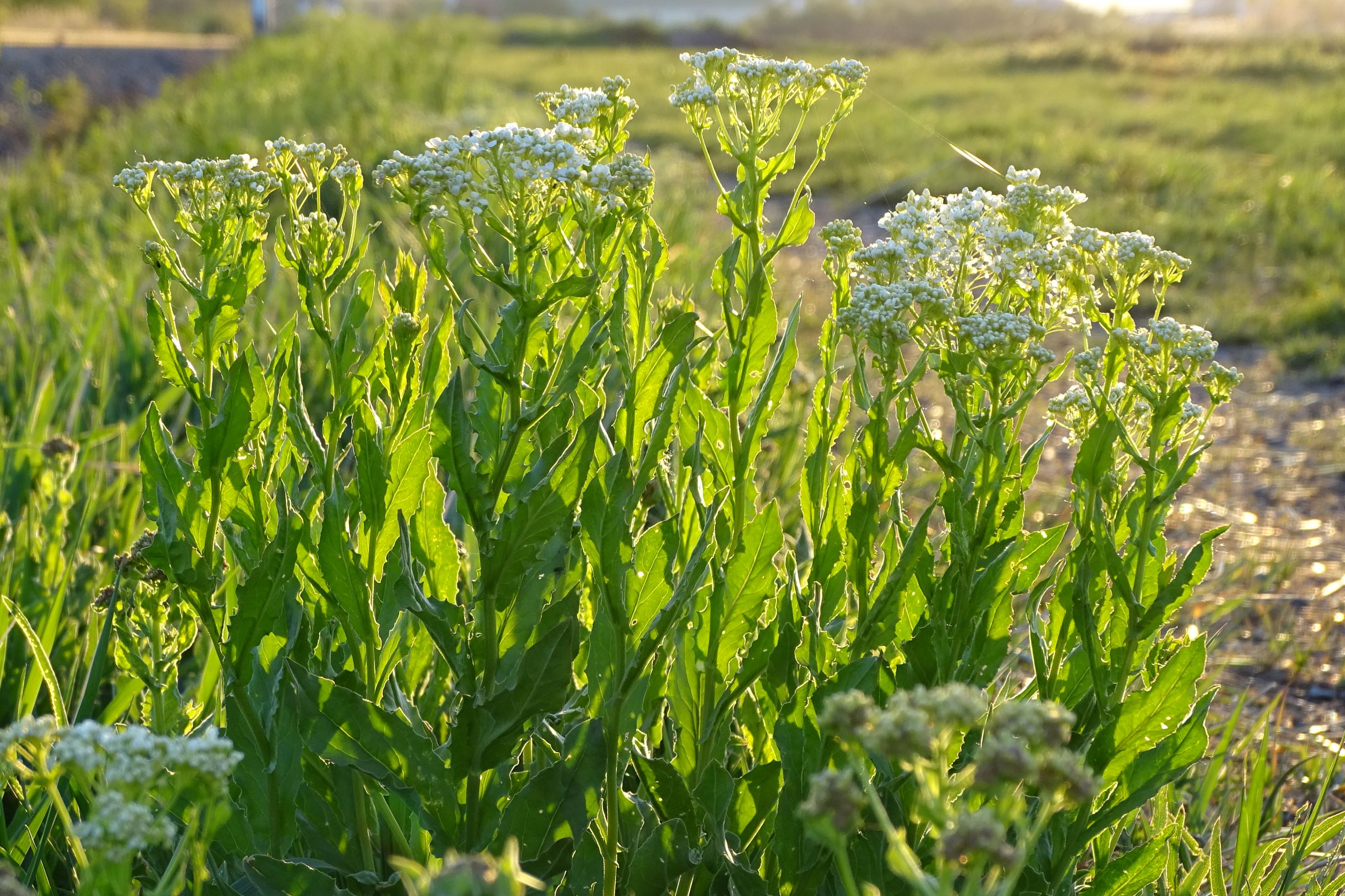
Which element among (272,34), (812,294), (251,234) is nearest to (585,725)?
(251,234)

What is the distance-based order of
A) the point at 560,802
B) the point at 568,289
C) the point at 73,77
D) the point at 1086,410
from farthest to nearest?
the point at 73,77, the point at 1086,410, the point at 560,802, the point at 568,289

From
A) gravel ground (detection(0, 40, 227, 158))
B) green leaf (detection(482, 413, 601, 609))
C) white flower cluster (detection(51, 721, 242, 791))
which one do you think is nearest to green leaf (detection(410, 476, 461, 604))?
green leaf (detection(482, 413, 601, 609))

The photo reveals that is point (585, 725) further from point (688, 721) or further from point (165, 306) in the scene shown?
point (165, 306)

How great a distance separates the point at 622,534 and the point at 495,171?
1.25ft

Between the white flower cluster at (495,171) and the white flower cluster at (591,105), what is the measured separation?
0.08m

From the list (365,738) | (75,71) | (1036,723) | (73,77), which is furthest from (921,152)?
(75,71)

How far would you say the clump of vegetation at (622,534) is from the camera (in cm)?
120

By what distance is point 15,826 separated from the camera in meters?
1.48

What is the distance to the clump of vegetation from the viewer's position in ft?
3.93

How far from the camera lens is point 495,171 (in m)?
1.18

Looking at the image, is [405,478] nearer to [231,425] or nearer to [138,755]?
[231,425]

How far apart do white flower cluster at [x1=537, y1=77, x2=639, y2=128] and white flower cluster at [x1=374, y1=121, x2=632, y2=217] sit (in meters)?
0.08

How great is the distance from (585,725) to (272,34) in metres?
21.7

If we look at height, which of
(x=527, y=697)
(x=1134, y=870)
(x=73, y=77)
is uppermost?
(x=73, y=77)
